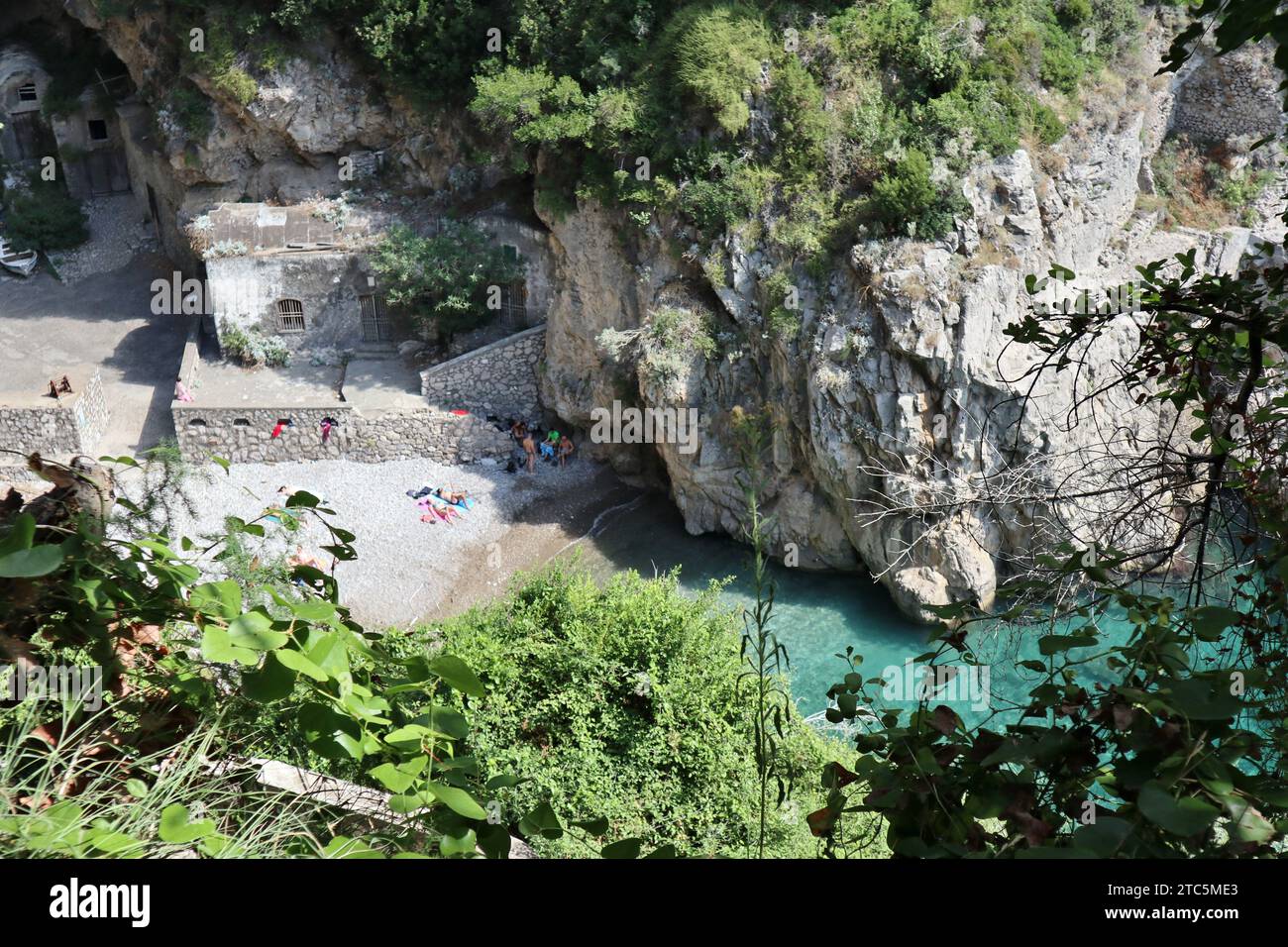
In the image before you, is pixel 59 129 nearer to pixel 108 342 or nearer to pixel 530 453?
pixel 108 342

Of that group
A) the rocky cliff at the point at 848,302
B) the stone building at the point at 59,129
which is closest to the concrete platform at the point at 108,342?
the stone building at the point at 59,129

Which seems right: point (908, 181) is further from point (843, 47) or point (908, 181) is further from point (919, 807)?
point (919, 807)

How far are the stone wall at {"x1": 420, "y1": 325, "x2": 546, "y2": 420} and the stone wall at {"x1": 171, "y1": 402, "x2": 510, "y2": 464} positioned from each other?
490 millimetres

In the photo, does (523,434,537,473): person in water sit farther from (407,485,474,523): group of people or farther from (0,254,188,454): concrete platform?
(0,254,188,454): concrete platform

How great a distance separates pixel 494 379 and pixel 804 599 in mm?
7639

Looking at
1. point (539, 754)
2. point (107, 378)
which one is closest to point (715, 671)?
point (539, 754)

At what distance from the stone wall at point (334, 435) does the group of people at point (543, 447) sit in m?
0.39

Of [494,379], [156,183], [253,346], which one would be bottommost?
[494,379]

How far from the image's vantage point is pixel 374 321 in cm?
2334

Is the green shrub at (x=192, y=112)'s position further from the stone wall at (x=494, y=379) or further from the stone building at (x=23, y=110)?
the stone wall at (x=494, y=379)

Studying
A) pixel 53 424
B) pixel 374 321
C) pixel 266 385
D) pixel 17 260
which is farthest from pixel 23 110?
pixel 374 321

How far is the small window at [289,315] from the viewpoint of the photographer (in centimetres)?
2302

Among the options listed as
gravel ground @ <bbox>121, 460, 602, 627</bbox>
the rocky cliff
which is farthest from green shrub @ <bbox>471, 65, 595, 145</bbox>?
gravel ground @ <bbox>121, 460, 602, 627</bbox>

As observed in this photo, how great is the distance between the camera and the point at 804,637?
1770 cm
